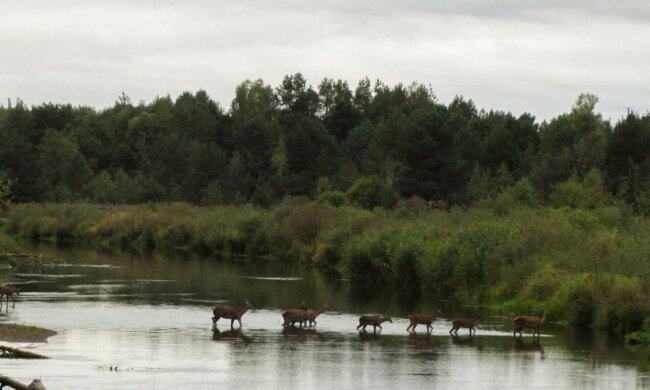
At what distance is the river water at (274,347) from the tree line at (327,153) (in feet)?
89.6

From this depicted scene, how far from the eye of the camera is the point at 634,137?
10444 cm

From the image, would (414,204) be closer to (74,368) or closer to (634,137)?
(634,137)

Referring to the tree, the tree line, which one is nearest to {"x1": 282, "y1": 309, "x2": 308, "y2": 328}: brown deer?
the tree line

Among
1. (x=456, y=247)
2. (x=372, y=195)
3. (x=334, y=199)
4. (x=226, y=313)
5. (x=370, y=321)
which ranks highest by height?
(x=372, y=195)

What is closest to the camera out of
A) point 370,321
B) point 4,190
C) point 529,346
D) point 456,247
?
point 529,346

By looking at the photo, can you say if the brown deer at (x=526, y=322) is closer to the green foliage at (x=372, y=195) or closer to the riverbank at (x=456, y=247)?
the riverbank at (x=456, y=247)

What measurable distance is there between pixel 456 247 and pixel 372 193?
37.1 meters

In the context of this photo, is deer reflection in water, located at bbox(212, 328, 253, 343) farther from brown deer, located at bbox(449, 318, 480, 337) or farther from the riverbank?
the riverbank

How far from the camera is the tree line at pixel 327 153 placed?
95188 millimetres

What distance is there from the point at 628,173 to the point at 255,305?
167 feet

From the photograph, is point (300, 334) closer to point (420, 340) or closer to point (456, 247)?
point (420, 340)

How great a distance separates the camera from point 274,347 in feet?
127

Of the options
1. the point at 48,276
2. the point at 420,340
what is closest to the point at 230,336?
the point at 420,340

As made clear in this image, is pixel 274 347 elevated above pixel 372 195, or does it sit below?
below
